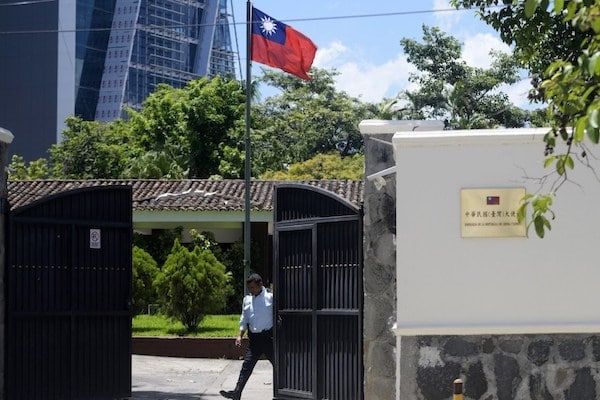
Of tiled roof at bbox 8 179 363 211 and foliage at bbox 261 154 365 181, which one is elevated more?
foliage at bbox 261 154 365 181

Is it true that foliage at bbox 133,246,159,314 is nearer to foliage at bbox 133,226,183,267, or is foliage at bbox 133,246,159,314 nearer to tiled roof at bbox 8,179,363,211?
tiled roof at bbox 8,179,363,211

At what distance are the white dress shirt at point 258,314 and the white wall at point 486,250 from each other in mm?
3019

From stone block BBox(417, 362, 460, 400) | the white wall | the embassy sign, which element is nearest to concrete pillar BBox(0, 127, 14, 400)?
the white wall

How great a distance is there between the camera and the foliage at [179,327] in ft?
83.0

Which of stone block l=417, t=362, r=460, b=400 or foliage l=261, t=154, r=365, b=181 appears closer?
stone block l=417, t=362, r=460, b=400

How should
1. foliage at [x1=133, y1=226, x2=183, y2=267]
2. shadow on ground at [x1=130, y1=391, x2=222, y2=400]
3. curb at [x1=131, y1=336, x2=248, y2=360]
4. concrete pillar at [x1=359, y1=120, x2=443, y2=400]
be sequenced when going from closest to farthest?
concrete pillar at [x1=359, y1=120, x2=443, y2=400]
shadow on ground at [x1=130, y1=391, x2=222, y2=400]
curb at [x1=131, y1=336, x2=248, y2=360]
foliage at [x1=133, y1=226, x2=183, y2=267]

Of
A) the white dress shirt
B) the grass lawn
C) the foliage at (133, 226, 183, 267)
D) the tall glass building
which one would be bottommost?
the grass lawn

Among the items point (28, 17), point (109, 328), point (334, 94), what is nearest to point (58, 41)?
point (28, 17)

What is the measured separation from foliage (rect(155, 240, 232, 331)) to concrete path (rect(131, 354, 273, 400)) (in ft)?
6.97

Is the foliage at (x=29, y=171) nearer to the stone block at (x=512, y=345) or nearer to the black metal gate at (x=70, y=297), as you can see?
the black metal gate at (x=70, y=297)

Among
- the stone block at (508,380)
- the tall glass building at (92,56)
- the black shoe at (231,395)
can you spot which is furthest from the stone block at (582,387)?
the tall glass building at (92,56)

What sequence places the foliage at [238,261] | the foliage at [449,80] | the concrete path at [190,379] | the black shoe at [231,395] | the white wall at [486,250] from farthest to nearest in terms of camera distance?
the foliage at [449,80] < the foliage at [238,261] < the concrete path at [190,379] < the black shoe at [231,395] < the white wall at [486,250]

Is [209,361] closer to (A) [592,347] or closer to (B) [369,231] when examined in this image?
(B) [369,231]

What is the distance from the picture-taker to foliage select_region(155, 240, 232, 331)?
80.7 ft
